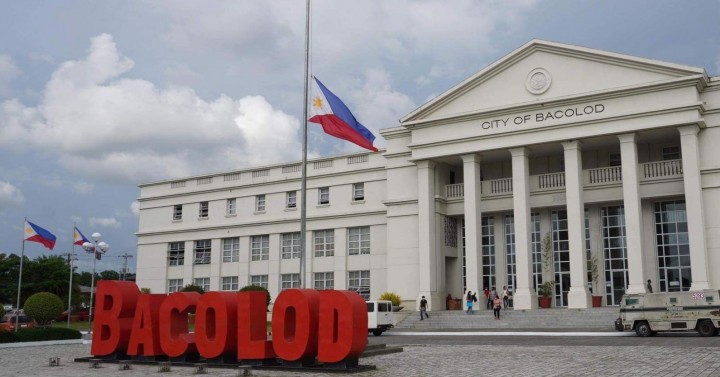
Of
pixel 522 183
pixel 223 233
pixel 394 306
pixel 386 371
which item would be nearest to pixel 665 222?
pixel 522 183

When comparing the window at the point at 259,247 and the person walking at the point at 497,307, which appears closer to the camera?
the person walking at the point at 497,307

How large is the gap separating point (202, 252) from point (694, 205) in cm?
3738

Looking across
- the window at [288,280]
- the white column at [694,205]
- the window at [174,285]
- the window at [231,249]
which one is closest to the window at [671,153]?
the white column at [694,205]

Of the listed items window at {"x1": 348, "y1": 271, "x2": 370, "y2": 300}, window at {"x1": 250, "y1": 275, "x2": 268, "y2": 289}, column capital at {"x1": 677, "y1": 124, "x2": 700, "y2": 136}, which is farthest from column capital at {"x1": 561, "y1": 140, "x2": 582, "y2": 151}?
window at {"x1": 250, "y1": 275, "x2": 268, "y2": 289}

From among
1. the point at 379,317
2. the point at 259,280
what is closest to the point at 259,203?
the point at 259,280

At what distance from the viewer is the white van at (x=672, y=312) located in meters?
27.8

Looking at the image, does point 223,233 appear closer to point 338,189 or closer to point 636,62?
point 338,189

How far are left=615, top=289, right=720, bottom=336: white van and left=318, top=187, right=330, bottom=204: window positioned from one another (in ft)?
88.0

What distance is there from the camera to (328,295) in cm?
1850

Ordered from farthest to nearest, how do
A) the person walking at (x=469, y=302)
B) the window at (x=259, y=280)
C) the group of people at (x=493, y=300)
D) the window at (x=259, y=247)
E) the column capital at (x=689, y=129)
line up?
the window at (x=259, y=247), the window at (x=259, y=280), the person walking at (x=469, y=302), the group of people at (x=493, y=300), the column capital at (x=689, y=129)

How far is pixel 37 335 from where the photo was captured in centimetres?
3247

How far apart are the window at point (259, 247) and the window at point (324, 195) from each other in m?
5.53

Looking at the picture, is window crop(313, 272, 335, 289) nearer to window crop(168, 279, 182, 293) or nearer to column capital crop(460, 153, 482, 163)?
window crop(168, 279, 182, 293)

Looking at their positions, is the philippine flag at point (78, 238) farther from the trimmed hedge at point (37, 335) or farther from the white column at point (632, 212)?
the white column at point (632, 212)
